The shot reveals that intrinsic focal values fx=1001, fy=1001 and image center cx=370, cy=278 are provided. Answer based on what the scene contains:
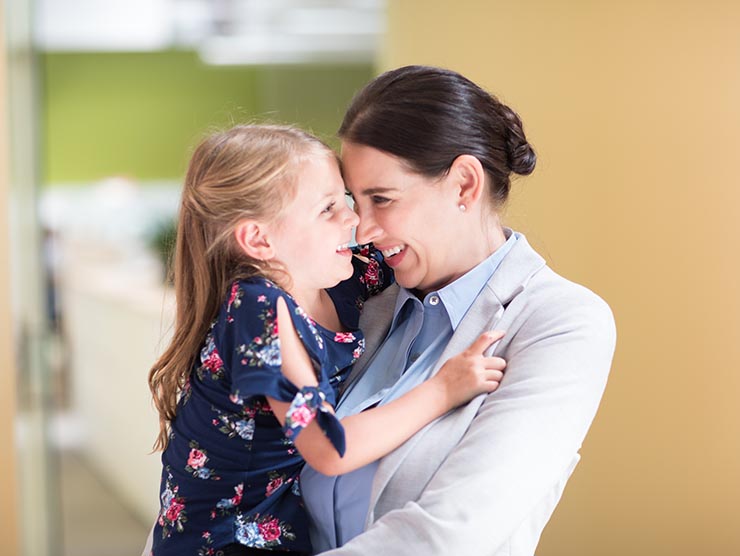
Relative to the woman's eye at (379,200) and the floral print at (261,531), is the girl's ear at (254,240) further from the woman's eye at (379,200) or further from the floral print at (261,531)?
the floral print at (261,531)

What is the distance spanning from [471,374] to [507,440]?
4.8 inches

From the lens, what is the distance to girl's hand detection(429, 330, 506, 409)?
152cm

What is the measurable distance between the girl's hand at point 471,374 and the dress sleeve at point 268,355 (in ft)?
0.60

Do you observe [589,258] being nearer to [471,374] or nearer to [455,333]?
[455,333]

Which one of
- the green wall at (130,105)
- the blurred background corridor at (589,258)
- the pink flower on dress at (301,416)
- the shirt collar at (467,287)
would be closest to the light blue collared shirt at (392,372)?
the shirt collar at (467,287)

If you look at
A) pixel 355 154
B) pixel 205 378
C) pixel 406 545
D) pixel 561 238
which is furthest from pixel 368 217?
pixel 561 238

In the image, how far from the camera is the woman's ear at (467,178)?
5.53ft

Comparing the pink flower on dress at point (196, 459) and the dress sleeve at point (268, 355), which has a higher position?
the dress sleeve at point (268, 355)

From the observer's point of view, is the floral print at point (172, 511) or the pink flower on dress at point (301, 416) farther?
the floral print at point (172, 511)

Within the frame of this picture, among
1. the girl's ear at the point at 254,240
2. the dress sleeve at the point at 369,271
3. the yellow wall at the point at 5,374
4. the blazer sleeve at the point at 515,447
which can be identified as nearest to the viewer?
the blazer sleeve at the point at 515,447

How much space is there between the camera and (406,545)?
4.69 ft

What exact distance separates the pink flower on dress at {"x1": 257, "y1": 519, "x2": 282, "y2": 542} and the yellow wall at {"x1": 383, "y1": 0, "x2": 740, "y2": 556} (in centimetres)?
140

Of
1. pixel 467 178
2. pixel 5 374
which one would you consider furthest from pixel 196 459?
pixel 5 374

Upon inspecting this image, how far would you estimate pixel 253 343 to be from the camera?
1.50 m
